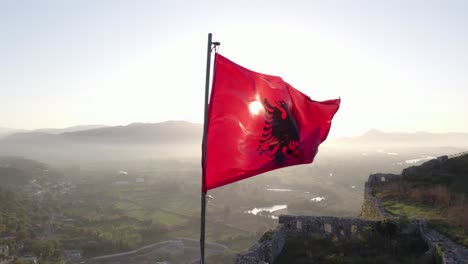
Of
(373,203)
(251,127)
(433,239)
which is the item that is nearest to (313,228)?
(433,239)

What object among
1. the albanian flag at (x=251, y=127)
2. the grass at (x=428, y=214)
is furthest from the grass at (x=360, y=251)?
the albanian flag at (x=251, y=127)

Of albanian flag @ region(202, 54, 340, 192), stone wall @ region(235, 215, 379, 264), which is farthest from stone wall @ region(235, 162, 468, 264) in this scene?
albanian flag @ region(202, 54, 340, 192)

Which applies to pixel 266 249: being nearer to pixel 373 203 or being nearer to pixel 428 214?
pixel 428 214

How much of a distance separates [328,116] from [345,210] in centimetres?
15140

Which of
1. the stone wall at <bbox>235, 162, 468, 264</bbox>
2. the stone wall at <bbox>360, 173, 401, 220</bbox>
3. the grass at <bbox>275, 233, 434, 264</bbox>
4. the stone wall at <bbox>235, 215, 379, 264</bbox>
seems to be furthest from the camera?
the stone wall at <bbox>360, 173, 401, 220</bbox>

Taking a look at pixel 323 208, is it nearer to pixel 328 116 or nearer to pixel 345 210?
pixel 345 210

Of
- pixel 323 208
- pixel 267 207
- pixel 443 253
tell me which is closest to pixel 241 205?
pixel 267 207

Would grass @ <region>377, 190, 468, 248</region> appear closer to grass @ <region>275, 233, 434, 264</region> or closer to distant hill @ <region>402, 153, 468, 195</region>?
grass @ <region>275, 233, 434, 264</region>

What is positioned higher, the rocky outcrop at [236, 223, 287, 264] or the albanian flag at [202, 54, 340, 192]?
the albanian flag at [202, 54, 340, 192]

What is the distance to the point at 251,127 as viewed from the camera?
10.9m

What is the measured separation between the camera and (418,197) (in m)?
28.4

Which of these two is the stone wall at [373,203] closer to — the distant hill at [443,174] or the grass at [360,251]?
the distant hill at [443,174]

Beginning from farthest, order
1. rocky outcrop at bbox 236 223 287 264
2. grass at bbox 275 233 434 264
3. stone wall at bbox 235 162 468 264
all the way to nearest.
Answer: grass at bbox 275 233 434 264
stone wall at bbox 235 162 468 264
rocky outcrop at bbox 236 223 287 264

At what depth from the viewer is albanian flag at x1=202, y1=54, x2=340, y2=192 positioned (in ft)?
33.6
